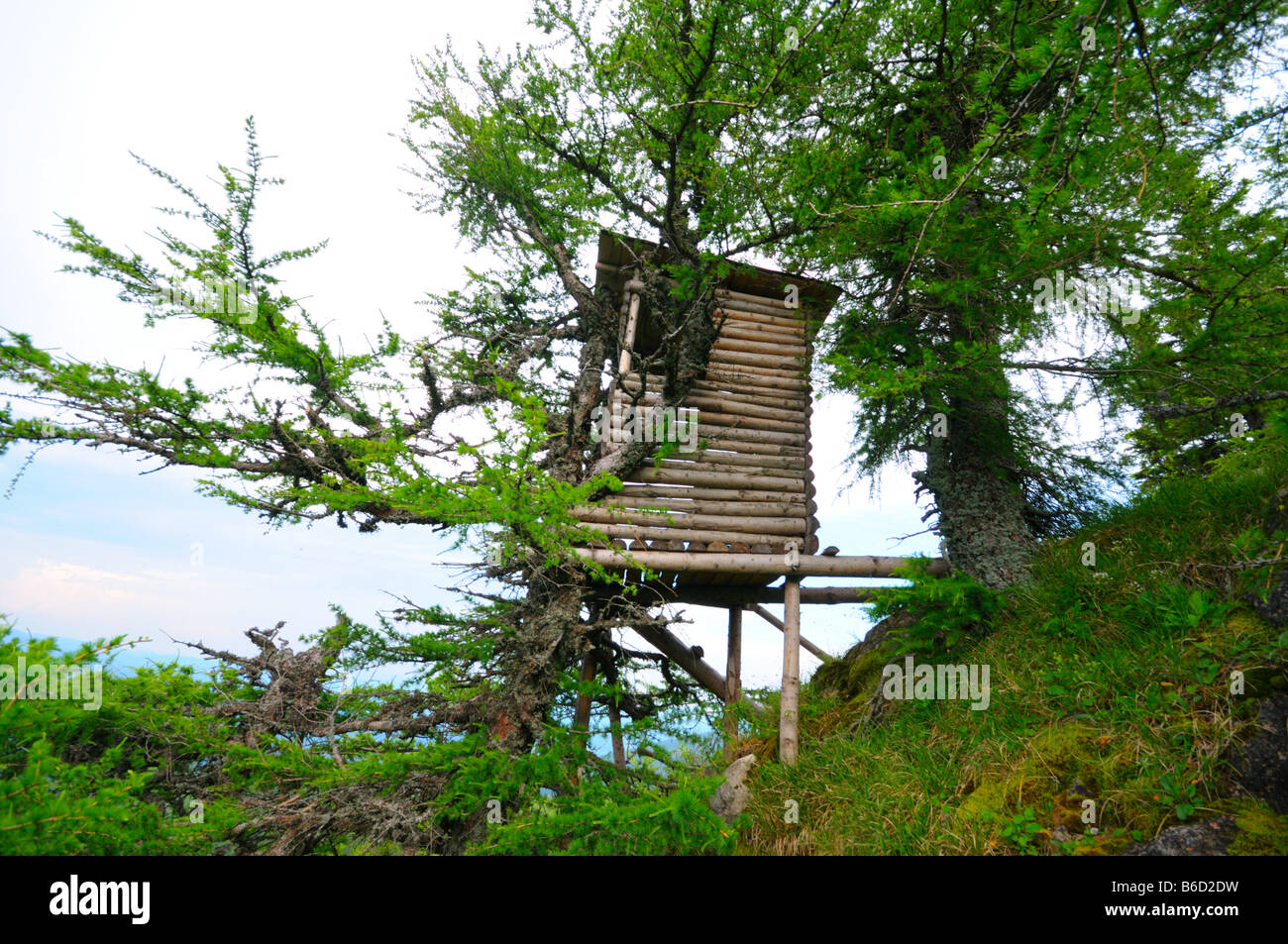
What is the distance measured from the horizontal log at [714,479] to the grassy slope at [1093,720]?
3253mm

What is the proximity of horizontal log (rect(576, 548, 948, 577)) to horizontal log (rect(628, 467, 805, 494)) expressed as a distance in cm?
52

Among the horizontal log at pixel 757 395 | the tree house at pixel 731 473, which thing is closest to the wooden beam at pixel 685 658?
the tree house at pixel 731 473

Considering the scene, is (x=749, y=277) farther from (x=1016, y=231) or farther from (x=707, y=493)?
(x=1016, y=231)

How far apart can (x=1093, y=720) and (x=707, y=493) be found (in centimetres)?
522

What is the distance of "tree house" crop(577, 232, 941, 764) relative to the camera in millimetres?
7992

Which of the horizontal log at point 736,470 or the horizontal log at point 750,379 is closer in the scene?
the horizontal log at point 736,470

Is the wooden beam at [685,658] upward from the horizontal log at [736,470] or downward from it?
downward

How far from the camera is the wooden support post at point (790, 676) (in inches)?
282

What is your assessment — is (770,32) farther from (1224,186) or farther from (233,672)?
(233,672)

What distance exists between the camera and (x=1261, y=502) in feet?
16.8

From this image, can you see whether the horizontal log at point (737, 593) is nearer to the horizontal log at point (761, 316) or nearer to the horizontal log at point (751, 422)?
the horizontal log at point (751, 422)

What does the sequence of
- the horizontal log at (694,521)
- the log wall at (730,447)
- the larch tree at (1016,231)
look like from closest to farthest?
the larch tree at (1016,231)
the horizontal log at (694,521)
the log wall at (730,447)

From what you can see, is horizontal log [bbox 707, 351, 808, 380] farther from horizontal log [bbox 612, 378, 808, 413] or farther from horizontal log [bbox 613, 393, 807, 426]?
horizontal log [bbox 613, 393, 807, 426]
